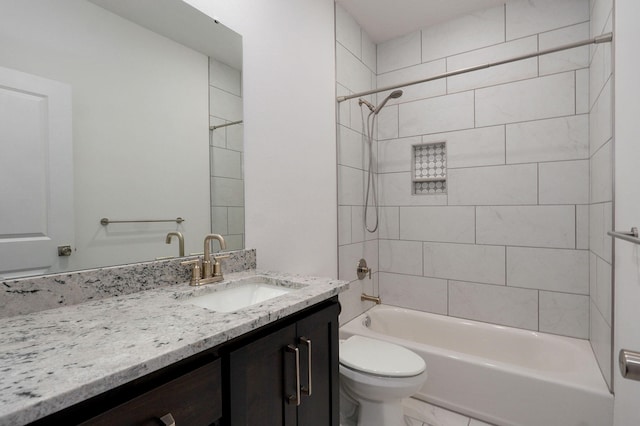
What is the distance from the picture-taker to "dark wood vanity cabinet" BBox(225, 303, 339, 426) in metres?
0.77

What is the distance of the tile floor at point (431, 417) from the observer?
1705 millimetres

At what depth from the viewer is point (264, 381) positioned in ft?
2.76

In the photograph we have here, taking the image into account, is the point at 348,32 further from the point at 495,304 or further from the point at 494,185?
the point at 495,304

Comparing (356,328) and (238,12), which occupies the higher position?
(238,12)

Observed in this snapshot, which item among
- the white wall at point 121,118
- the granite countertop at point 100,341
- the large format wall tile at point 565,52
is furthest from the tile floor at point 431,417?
the large format wall tile at point 565,52

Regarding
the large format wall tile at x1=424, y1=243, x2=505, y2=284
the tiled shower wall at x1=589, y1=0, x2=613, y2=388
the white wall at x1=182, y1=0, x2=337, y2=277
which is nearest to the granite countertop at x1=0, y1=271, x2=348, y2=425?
the white wall at x1=182, y1=0, x2=337, y2=277

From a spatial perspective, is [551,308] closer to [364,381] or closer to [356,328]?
[356,328]

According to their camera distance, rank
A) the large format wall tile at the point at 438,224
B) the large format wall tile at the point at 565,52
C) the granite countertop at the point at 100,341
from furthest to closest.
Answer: the large format wall tile at the point at 438,224
the large format wall tile at the point at 565,52
the granite countertop at the point at 100,341

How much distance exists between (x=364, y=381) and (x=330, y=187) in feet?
3.78

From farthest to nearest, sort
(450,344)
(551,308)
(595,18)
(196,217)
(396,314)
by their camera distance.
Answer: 1. (396,314)
2. (450,344)
3. (551,308)
4. (595,18)
5. (196,217)

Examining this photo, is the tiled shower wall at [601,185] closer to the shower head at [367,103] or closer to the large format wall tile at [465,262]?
the large format wall tile at [465,262]

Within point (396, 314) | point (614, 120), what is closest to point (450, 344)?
point (396, 314)

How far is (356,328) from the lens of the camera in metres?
2.10

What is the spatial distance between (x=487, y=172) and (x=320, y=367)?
1.83 meters
